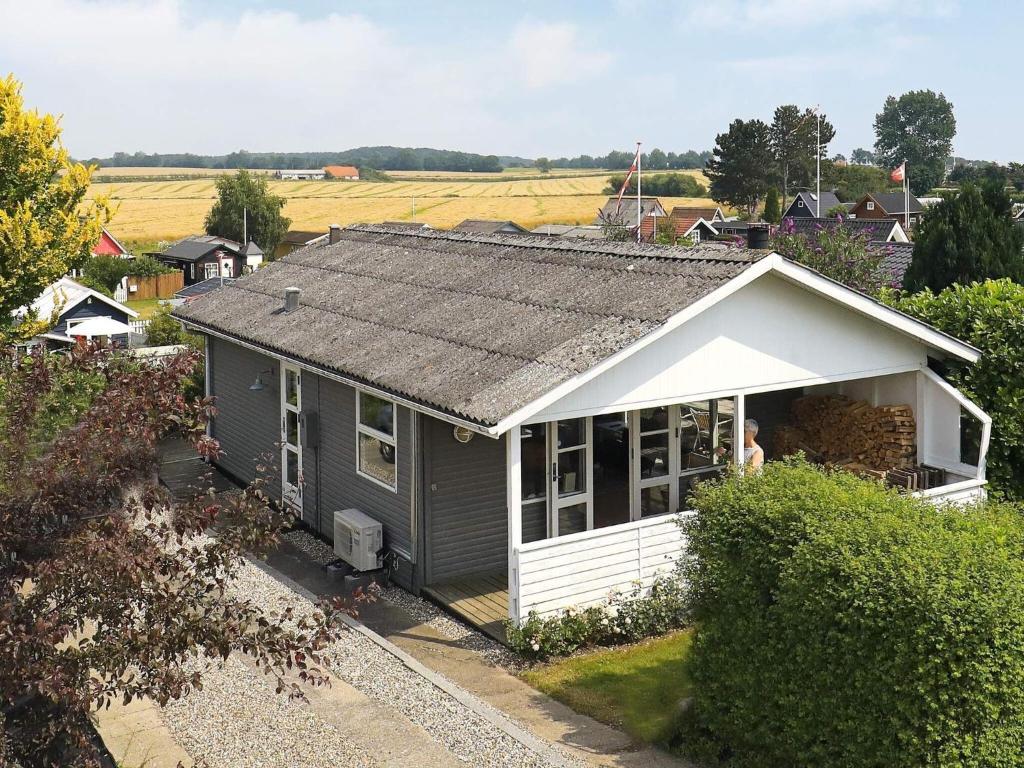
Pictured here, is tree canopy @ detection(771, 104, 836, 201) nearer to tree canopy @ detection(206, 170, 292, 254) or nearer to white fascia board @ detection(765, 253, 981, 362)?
tree canopy @ detection(206, 170, 292, 254)

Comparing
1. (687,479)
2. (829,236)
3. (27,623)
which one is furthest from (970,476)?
(27,623)

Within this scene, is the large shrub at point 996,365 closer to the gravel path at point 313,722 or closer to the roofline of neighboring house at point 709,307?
the roofline of neighboring house at point 709,307

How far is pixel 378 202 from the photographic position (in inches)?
4867

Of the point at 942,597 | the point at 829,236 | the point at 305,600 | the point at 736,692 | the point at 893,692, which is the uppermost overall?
the point at 829,236

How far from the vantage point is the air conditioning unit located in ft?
43.4

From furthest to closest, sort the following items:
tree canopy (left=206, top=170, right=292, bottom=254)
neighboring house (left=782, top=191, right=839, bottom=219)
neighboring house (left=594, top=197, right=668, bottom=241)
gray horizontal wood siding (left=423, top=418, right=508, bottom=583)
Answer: neighboring house (left=782, top=191, right=839, bottom=219) < tree canopy (left=206, top=170, right=292, bottom=254) < neighboring house (left=594, top=197, right=668, bottom=241) < gray horizontal wood siding (left=423, top=418, right=508, bottom=583)

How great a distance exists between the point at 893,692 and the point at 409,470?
691 cm

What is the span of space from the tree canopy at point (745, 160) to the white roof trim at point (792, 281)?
10641 centimetres

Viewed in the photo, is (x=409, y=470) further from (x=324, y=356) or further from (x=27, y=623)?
(x=27, y=623)

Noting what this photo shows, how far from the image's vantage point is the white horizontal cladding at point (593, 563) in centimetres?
1095

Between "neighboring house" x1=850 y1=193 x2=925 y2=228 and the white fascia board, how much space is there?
70.6m

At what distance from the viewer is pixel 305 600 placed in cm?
1279

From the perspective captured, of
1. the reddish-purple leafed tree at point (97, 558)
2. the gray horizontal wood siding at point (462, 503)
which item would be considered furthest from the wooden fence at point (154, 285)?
the reddish-purple leafed tree at point (97, 558)

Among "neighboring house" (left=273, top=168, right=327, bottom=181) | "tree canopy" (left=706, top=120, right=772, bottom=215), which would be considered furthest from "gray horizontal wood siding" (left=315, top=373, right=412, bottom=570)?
"neighboring house" (left=273, top=168, right=327, bottom=181)
